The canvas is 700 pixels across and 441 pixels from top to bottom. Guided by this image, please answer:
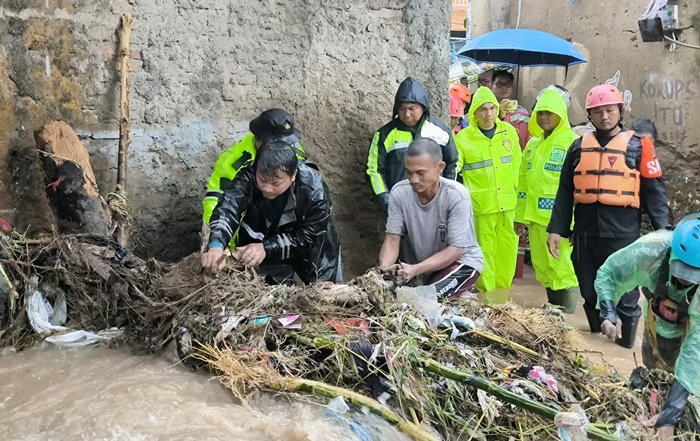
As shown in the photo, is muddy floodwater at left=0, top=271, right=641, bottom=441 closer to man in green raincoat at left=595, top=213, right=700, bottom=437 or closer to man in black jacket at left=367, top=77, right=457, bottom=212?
man in green raincoat at left=595, top=213, right=700, bottom=437

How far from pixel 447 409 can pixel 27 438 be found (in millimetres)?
1477

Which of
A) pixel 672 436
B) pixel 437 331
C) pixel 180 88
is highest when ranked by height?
pixel 180 88

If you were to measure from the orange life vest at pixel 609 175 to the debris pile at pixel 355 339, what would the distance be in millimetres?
1713

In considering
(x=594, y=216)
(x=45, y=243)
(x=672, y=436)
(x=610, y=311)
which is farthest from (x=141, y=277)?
(x=594, y=216)

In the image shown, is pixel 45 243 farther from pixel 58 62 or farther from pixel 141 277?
pixel 58 62

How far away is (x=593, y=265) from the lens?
16.8 ft

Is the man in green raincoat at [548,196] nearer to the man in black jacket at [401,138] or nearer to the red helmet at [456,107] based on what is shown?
the man in black jacket at [401,138]

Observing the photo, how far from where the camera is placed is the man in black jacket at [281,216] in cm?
382

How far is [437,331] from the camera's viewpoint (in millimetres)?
2971

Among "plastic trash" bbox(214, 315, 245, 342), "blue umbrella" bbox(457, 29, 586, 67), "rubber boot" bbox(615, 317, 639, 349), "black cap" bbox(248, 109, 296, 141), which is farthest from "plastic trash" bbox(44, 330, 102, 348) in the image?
"blue umbrella" bbox(457, 29, 586, 67)

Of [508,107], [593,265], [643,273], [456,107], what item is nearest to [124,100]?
[643,273]

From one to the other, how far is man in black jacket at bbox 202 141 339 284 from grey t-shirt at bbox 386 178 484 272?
451 mm

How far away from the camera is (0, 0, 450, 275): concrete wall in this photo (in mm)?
4266

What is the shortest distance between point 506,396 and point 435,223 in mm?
1544
